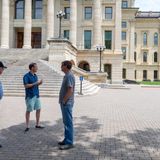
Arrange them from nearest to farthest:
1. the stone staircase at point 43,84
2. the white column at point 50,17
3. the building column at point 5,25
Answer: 1. the stone staircase at point 43,84
2. the building column at point 5,25
3. the white column at point 50,17

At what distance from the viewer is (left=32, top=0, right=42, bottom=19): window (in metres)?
45.3

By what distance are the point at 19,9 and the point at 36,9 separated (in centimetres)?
272

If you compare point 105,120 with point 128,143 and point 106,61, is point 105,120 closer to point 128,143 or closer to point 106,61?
point 128,143

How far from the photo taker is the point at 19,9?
150 ft

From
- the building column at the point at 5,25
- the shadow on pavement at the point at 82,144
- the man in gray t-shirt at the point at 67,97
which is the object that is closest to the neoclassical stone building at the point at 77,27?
the building column at the point at 5,25

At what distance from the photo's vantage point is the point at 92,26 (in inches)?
1747

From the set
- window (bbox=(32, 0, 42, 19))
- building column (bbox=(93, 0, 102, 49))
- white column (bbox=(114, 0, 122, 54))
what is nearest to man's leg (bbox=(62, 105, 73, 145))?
building column (bbox=(93, 0, 102, 49))

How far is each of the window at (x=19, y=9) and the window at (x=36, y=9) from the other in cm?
178

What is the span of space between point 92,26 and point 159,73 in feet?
122

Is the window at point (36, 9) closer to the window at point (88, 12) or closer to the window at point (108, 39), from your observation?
the window at point (88, 12)

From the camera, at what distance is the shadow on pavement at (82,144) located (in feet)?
21.1

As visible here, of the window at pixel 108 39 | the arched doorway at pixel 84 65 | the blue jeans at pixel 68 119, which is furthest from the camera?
the window at pixel 108 39

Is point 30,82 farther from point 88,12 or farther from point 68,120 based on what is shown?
point 88,12

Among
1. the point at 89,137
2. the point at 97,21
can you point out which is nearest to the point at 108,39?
the point at 97,21
